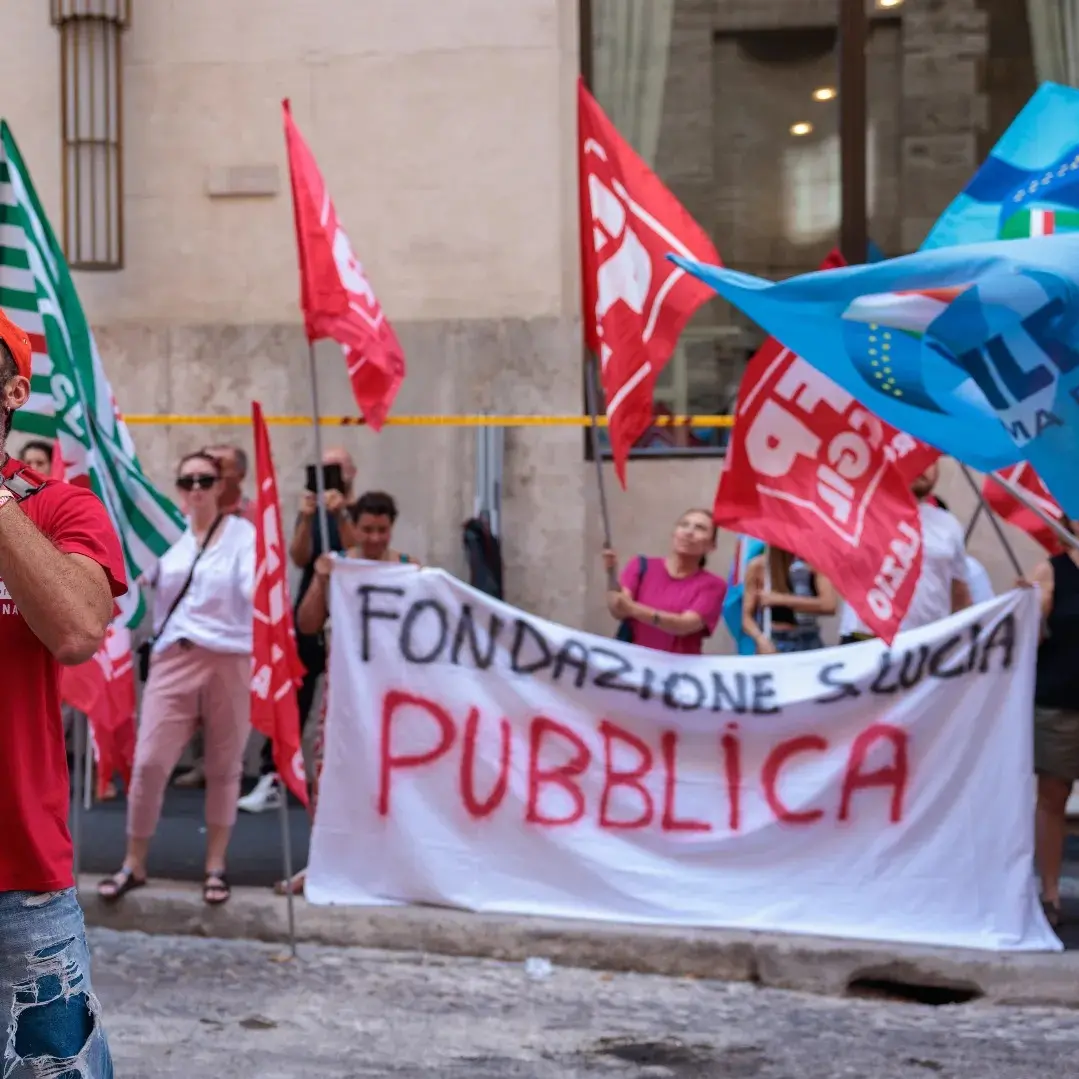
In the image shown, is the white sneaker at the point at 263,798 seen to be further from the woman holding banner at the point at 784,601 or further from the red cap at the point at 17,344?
the red cap at the point at 17,344

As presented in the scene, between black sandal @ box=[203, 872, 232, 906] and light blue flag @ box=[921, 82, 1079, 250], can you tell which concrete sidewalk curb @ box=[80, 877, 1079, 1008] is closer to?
black sandal @ box=[203, 872, 232, 906]

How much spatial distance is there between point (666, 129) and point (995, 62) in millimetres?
2046

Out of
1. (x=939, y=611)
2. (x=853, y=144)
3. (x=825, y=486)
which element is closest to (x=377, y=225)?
(x=853, y=144)

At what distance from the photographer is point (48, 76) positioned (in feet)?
33.2

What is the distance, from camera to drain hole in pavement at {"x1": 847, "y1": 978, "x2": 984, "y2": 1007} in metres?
5.57

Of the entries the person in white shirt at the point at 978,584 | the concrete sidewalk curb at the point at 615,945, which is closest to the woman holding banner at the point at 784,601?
the person in white shirt at the point at 978,584

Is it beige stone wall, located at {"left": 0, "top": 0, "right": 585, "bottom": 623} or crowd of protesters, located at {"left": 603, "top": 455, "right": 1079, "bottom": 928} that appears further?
Result: beige stone wall, located at {"left": 0, "top": 0, "right": 585, "bottom": 623}

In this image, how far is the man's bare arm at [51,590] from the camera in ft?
8.12

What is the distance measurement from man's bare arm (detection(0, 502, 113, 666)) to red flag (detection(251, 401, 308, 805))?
11.2 ft

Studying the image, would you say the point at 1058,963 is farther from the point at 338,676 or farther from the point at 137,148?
the point at 137,148

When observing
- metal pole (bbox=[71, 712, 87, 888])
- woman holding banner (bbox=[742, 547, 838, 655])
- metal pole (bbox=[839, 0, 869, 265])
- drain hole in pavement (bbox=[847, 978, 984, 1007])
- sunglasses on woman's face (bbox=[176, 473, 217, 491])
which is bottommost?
drain hole in pavement (bbox=[847, 978, 984, 1007])

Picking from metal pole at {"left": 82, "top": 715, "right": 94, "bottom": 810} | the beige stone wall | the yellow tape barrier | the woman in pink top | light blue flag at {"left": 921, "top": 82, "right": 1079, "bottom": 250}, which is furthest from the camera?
the beige stone wall

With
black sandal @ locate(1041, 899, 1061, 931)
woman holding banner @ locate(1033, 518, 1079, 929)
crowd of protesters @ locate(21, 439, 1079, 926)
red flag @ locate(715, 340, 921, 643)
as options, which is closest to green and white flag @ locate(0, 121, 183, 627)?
crowd of protesters @ locate(21, 439, 1079, 926)

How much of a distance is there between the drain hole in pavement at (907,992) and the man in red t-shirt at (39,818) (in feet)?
11.4
